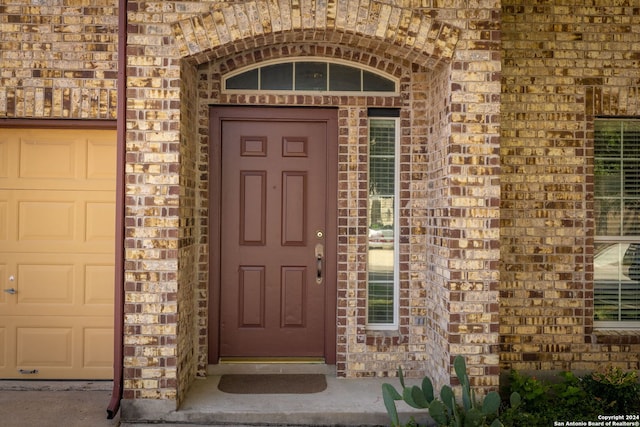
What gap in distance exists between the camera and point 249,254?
5453 millimetres

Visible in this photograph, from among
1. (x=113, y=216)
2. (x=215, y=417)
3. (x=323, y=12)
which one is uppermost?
(x=323, y=12)

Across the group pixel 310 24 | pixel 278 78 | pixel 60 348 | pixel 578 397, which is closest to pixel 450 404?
pixel 578 397

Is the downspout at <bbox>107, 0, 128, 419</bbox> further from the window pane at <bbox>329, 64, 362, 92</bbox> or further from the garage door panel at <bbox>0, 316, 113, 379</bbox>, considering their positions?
the window pane at <bbox>329, 64, 362, 92</bbox>

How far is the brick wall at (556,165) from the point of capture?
5.26 metres

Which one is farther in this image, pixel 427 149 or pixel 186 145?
pixel 427 149

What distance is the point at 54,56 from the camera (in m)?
5.02

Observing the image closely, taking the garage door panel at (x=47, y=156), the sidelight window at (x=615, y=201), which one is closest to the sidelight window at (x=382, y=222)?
the sidelight window at (x=615, y=201)

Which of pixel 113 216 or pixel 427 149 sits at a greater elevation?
pixel 427 149

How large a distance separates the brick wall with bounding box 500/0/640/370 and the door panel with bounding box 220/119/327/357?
68.6 inches

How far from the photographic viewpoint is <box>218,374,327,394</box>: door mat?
4.99m

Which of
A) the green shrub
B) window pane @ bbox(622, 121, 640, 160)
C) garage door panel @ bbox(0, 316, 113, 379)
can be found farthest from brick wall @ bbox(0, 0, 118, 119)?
window pane @ bbox(622, 121, 640, 160)

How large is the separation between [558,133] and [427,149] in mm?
1201

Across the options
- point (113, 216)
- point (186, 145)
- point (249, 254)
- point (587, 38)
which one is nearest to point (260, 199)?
point (249, 254)

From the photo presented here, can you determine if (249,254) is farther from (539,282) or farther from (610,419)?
(610,419)
